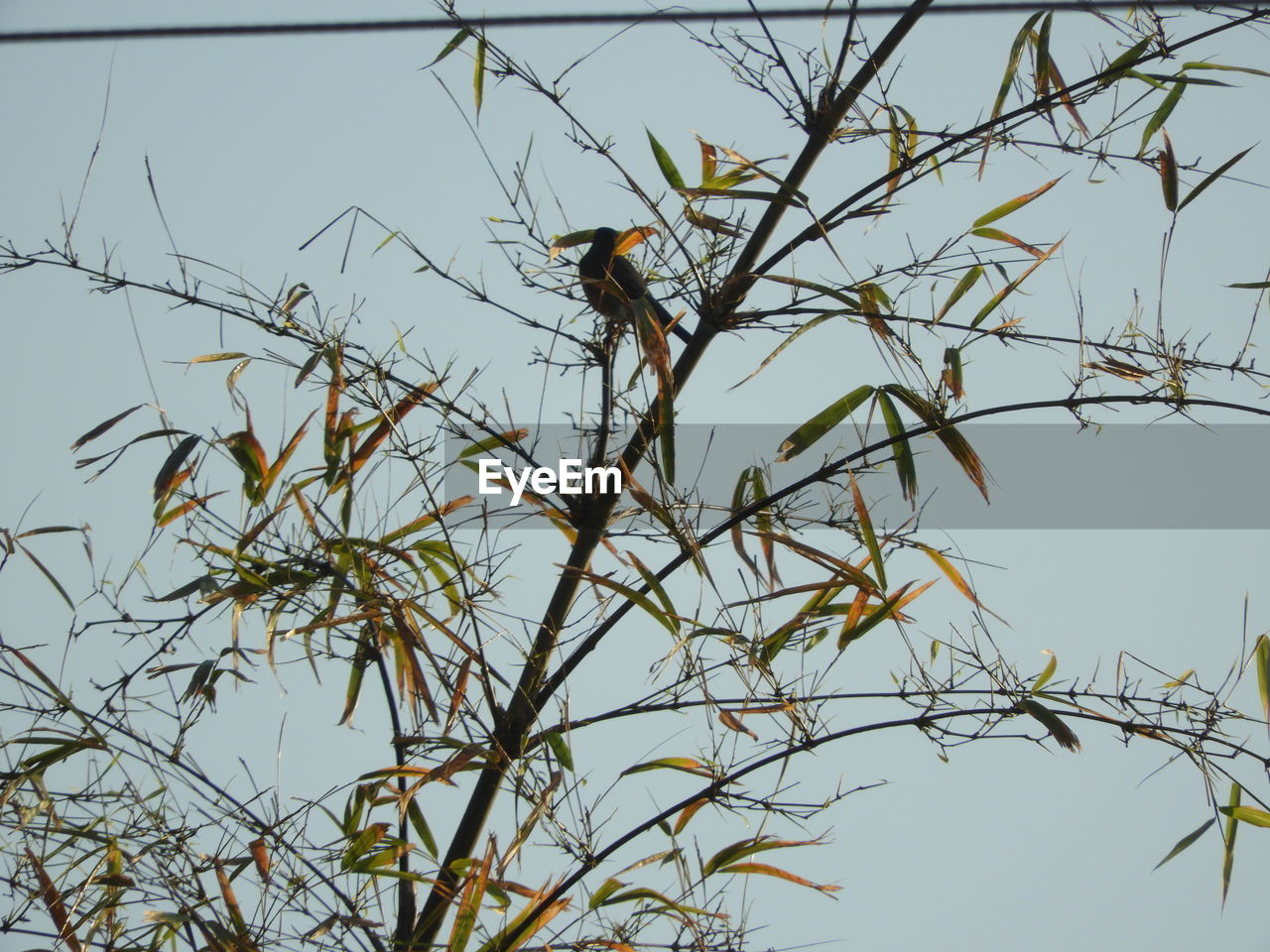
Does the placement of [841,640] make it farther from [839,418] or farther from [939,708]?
[839,418]

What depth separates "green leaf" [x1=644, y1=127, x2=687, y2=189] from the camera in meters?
1.09

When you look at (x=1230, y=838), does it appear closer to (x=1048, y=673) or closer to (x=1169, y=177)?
(x=1048, y=673)

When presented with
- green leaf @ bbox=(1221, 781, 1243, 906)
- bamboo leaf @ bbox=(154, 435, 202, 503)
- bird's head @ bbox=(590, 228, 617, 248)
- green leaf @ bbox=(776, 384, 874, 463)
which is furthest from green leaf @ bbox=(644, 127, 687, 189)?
green leaf @ bbox=(1221, 781, 1243, 906)

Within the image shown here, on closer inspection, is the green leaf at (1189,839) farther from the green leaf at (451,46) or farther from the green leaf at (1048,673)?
the green leaf at (451,46)

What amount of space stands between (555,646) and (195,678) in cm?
38

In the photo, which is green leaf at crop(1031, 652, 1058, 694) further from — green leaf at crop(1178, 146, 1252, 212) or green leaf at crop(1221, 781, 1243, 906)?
green leaf at crop(1178, 146, 1252, 212)

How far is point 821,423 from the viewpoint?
0.97m

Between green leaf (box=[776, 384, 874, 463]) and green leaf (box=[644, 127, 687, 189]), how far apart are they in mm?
299

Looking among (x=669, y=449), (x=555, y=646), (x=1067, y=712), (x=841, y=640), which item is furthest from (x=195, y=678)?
(x=1067, y=712)

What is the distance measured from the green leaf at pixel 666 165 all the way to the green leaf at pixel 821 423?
0.30 m

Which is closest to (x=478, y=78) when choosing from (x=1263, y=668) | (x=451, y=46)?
(x=451, y=46)

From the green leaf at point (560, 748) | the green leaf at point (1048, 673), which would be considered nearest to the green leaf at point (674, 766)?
the green leaf at point (560, 748)

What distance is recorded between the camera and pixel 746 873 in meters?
1.00

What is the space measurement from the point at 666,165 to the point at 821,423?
341 mm
